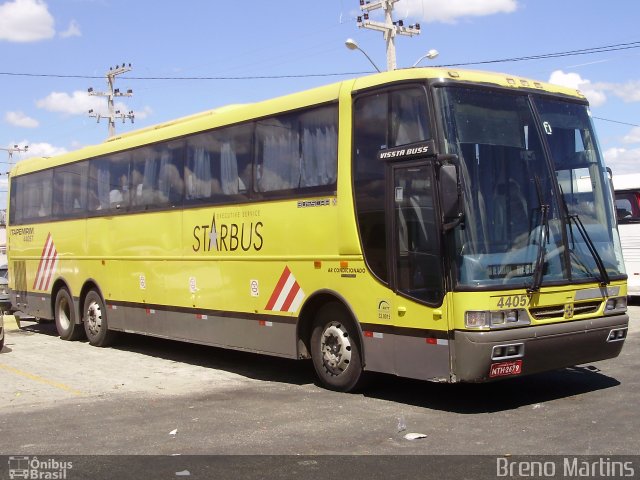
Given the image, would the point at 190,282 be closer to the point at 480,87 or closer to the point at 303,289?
the point at 303,289

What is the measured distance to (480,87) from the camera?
8.39 metres

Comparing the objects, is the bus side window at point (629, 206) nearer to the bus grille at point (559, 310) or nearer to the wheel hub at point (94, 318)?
the bus grille at point (559, 310)

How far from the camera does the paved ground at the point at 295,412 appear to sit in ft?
22.8

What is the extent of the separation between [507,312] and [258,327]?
389 centimetres

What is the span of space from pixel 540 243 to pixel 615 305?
1405mm

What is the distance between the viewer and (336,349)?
944 cm

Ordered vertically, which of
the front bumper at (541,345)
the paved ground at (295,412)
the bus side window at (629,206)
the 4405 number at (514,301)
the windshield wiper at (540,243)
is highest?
the bus side window at (629,206)

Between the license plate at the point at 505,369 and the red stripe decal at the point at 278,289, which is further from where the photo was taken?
the red stripe decal at the point at 278,289

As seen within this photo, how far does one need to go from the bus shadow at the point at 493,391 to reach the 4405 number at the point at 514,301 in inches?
46.2

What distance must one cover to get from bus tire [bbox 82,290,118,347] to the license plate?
28.7ft

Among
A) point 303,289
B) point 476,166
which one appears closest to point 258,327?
point 303,289

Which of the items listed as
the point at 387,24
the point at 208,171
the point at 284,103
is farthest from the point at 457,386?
the point at 387,24

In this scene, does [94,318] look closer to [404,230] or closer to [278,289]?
[278,289]

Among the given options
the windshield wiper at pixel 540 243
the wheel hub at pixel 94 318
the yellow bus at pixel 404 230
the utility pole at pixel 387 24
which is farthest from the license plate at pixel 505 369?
the utility pole at pixel 387 24
